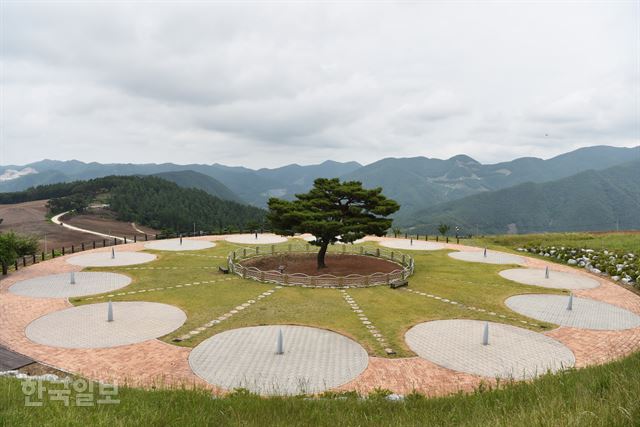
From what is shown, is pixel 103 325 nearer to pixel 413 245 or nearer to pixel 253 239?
pixel 253 239

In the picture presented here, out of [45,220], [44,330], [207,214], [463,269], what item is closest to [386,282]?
[463,269]

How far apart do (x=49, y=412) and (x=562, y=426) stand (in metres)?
8.65

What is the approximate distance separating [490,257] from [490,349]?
77.4ft

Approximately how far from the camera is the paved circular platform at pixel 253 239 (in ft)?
146

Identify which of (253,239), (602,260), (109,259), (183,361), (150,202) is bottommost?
(183,361)

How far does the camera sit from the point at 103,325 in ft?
56.2

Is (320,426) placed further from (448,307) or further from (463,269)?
(463,269)

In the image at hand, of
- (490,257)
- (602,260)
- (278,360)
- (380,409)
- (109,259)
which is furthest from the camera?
(490,257)

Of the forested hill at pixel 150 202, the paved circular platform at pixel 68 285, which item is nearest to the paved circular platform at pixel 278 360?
the paved circular platform at pixel 68 285

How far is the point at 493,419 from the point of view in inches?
256

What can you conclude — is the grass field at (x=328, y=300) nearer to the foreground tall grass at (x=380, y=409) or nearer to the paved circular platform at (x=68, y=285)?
the paved circular platform at (x=68, y=285)

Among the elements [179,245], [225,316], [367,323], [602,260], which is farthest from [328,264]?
[602,260]

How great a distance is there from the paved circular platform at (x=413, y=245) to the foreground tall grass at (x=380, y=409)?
32233mm

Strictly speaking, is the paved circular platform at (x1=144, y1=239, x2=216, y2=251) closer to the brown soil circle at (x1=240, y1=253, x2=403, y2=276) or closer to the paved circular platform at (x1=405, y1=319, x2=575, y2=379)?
the brown soil circle at (x1=240, y1=253, x2=403, y2=276)
